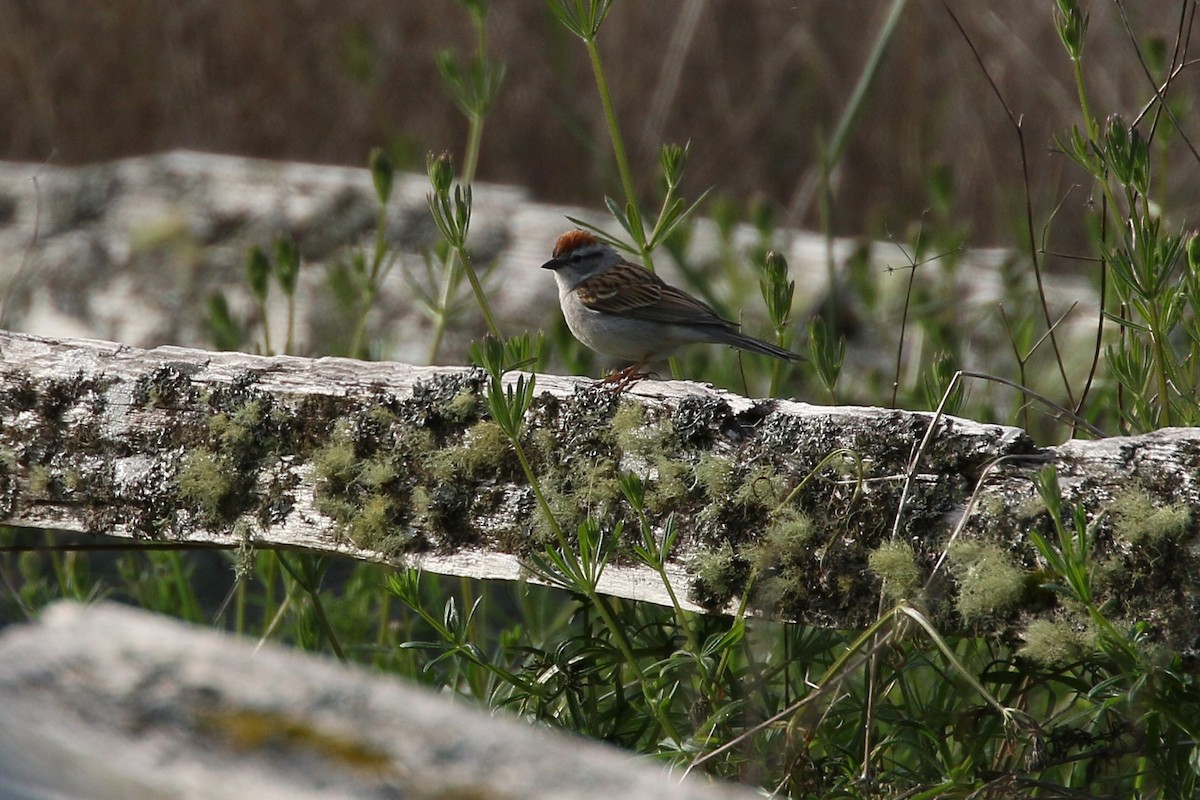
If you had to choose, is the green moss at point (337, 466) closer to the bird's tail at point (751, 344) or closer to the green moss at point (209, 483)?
the green moss at point (209, 483)

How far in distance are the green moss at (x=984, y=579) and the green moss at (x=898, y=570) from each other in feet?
0.24

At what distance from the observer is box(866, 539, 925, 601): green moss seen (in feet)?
7.60

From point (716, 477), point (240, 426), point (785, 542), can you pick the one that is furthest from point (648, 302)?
point (785, 542)

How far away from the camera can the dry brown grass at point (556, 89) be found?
1078cm

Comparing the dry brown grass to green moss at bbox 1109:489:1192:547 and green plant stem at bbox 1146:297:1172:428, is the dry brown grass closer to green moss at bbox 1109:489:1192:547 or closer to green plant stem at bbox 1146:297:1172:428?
green plant stem at bbox 1146:297:1172:428

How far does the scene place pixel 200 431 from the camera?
2924 mm

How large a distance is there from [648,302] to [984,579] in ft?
7.72

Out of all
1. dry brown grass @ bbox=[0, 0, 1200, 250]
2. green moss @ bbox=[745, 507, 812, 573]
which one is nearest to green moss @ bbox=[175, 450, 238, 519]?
green moss @ bbox=[745, 507, 812, 573]

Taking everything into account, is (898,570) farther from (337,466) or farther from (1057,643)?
(337,466)

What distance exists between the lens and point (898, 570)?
7.61 ft

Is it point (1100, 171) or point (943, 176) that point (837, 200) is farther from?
point (1100, 171)

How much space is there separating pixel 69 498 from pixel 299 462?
0.61 metres

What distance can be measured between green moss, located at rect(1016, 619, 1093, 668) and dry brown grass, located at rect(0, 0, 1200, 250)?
836 centimetres

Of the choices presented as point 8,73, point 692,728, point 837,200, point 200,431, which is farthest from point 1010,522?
point 8,73
